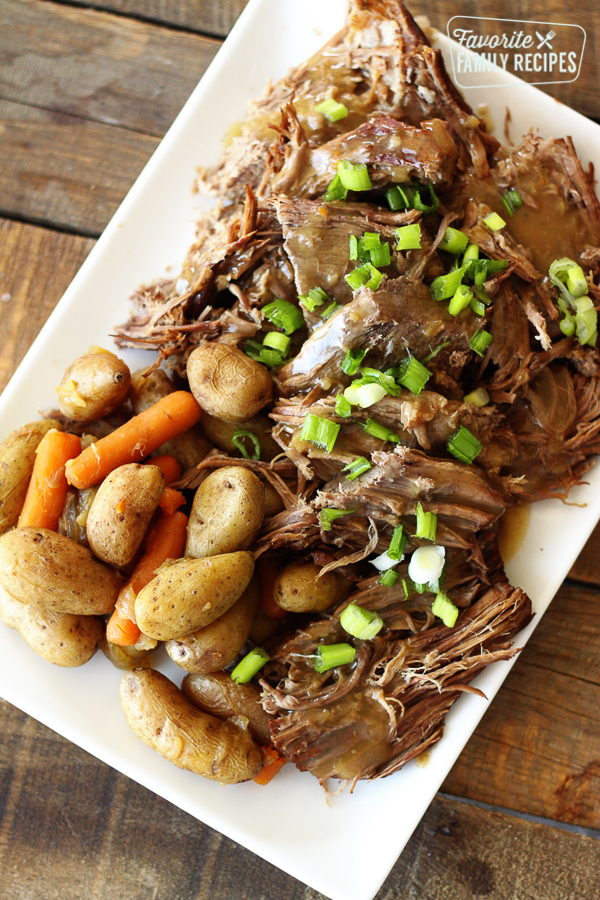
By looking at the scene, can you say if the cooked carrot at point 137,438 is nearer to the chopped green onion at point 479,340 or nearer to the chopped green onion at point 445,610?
the chopped green onion at point 479,340

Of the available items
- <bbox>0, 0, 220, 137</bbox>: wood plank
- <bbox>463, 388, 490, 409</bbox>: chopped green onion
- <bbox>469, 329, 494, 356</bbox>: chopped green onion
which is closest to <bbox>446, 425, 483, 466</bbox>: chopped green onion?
<bbox>463, 388, 490, 409</bbox>: chopped green onion

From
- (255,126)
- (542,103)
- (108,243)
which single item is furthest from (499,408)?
(108,243)

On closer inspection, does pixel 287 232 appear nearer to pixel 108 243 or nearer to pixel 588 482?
pixel 108 243

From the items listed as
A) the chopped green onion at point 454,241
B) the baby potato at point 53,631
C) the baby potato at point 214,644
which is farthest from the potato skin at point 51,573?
the chopped green onion at point 454,241

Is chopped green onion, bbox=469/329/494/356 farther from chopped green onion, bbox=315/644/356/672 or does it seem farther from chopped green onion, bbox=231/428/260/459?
chopped green onion, bbox=315/644/356/672

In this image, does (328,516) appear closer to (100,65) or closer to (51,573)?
(51,573)

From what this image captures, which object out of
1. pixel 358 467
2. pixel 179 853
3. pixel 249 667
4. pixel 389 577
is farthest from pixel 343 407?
pixel 179 853
